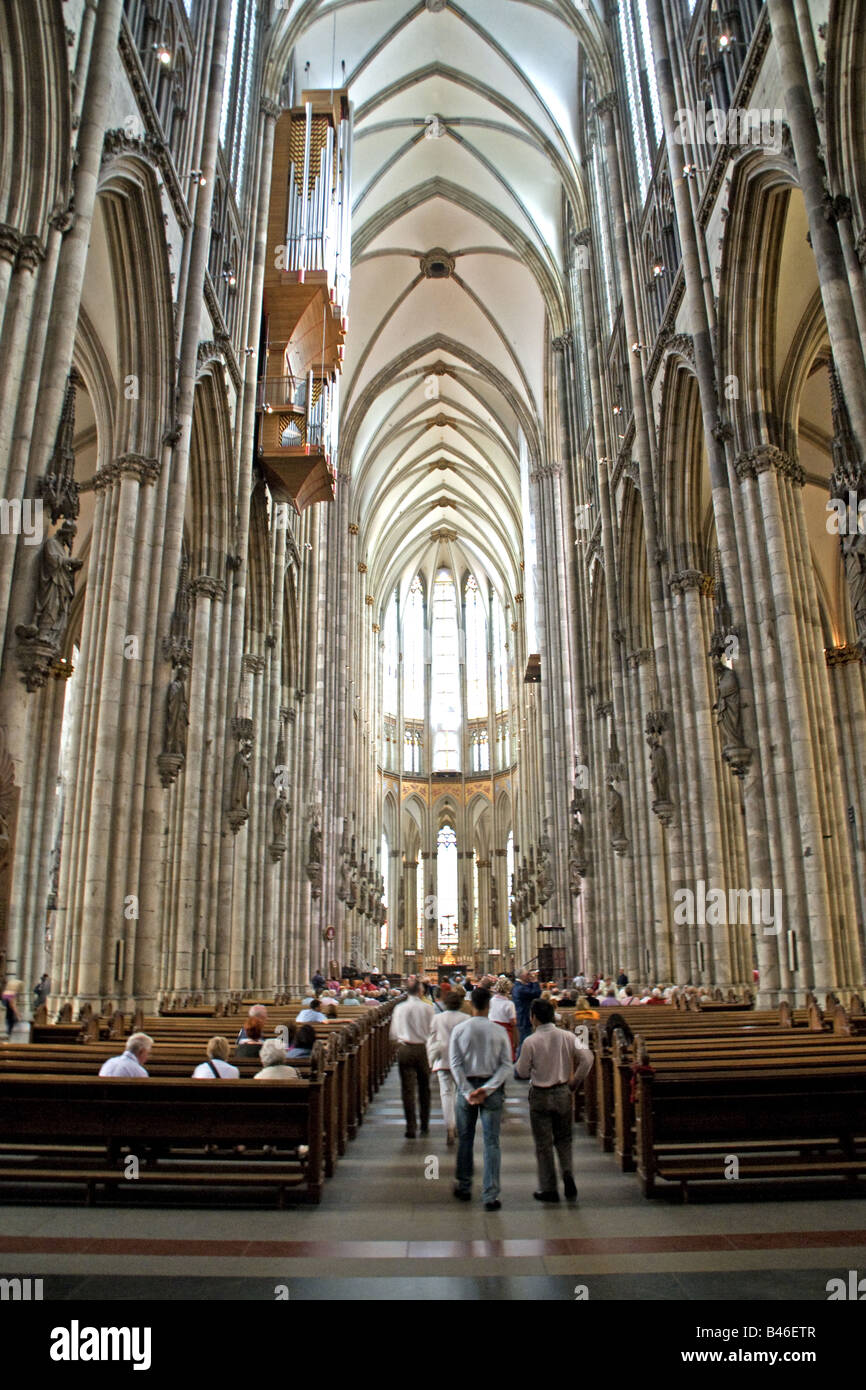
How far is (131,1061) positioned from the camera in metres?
6.41

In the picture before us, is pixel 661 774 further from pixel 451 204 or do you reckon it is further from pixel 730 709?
pixel 451 204

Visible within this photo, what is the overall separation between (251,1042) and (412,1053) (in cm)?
160

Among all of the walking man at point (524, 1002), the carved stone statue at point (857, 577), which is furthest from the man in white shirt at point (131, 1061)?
the walking man at point (524, 1002)

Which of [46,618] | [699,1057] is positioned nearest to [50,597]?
[46,618]

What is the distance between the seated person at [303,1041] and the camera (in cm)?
756

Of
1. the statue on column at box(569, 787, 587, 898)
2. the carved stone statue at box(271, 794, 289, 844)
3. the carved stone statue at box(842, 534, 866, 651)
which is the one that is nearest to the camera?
the carved stone statue at box(842, 534, 866, 651)

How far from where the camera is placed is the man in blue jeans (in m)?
6.21

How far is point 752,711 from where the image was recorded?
13.0m

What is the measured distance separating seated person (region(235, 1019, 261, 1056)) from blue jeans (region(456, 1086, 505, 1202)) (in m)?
2.20

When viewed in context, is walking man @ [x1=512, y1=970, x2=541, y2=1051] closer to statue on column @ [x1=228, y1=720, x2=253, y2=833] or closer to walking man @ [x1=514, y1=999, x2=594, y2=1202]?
statue on column @ [x1=228, y1=720, x2=253, y2=833]

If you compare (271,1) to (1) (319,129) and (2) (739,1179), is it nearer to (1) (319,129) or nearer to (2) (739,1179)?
(1) (319,129)

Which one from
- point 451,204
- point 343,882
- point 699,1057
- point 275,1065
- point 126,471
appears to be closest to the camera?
point 275,1065

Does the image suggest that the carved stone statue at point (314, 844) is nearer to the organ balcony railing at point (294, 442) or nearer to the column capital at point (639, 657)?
the organ balcony railing at point (294, 442)

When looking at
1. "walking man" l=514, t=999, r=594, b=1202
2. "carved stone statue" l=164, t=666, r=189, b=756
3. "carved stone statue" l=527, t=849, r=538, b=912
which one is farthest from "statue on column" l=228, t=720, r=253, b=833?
"carved stone statue" l=527, t=849, r=538, b=912
